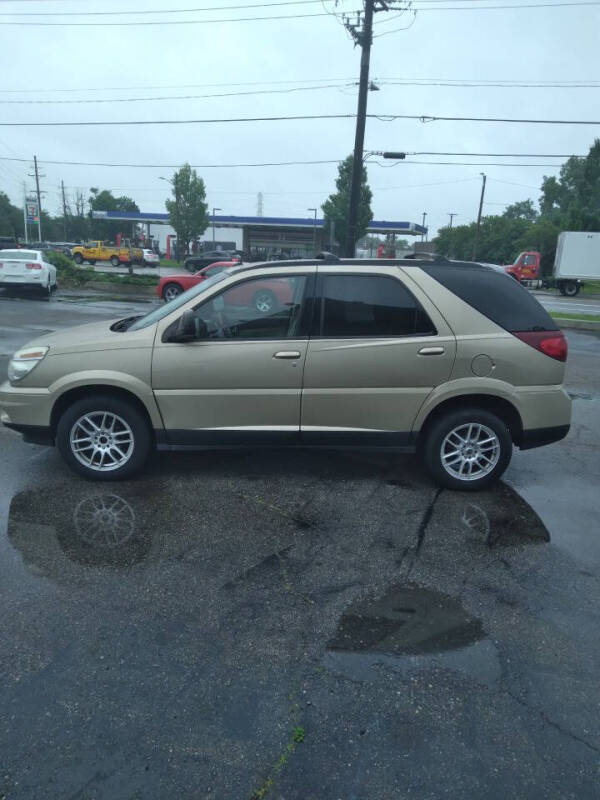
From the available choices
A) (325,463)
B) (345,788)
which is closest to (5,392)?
(325,463)

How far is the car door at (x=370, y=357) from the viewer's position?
15.2 feet

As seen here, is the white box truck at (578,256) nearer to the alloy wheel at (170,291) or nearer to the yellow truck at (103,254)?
the alloy wheel at (170,291)

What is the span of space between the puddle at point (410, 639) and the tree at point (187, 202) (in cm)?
5899

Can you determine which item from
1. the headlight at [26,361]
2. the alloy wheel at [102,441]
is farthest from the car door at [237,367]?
the headlight at [26,361]

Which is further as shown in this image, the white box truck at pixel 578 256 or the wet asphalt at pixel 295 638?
the white box truck at pixel 578 256

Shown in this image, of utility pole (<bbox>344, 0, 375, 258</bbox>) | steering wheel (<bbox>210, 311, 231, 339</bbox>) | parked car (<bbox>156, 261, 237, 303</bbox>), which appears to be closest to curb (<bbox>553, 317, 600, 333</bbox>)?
utility pole (<bbox>344, 0, 375, 258</bbox>)

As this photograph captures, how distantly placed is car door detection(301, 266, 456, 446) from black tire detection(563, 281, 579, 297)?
1297 inches

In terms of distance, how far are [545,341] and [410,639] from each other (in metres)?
2.77

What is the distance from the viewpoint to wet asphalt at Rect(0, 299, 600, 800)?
223 cm

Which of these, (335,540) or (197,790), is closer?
(197,790)

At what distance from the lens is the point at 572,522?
14.4ft

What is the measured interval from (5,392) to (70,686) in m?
2.87

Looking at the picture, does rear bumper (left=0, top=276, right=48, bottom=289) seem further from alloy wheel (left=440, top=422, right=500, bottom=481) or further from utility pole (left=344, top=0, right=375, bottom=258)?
alloy wheel (left=440, top=422, right=500, bottom=481)

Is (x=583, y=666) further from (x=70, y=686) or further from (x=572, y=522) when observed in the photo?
(x=70, y=686)
